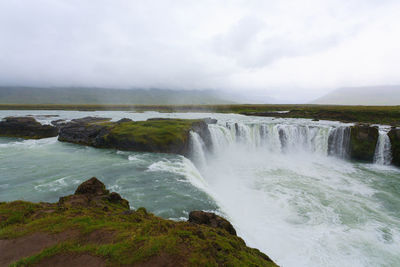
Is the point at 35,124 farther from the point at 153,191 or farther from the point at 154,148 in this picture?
the point at 153,191

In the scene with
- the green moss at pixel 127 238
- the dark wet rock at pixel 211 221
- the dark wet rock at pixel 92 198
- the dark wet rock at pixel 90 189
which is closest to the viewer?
the green moss at pixel 127 238

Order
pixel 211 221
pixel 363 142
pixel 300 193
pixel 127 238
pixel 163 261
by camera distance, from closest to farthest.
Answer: pixel 163 261 → pixel 127 238 → pixel 211 221 → pixel 300 193 → pixel 363 142

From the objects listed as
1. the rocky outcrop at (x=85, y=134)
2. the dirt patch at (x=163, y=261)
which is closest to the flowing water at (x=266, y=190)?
the rocky outcrop at (x=85, y=134)

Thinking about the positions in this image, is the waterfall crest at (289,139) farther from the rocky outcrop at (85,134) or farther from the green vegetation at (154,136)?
the rocky outcrop at (85,134)

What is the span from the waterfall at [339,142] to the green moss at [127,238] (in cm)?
3618

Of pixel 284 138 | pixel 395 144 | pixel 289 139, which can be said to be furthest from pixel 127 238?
pixel 395 144

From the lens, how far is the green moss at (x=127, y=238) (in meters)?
5.23

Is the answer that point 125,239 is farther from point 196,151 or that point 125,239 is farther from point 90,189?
point 196,151

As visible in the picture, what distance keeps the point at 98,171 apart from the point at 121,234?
14538 millimetres

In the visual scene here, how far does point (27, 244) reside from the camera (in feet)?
19.0

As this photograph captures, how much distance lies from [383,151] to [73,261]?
4297 centimetres

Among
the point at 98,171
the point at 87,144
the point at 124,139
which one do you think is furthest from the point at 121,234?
A: the point at 87,144

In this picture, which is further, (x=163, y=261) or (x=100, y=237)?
(x=100, y=237)

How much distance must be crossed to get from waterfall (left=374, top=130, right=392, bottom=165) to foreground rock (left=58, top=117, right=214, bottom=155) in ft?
94.2
